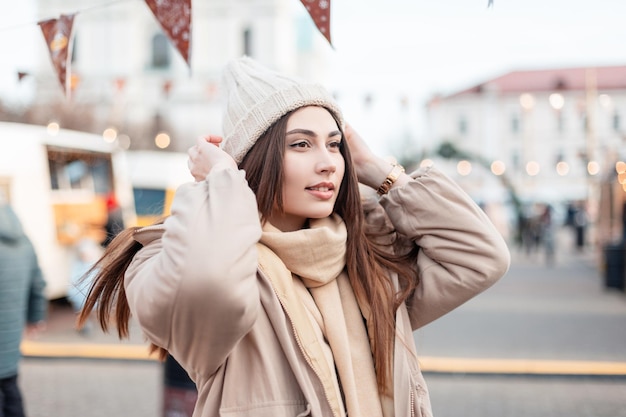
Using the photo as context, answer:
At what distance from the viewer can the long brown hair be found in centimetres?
192

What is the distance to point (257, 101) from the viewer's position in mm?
1973

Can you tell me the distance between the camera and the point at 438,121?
7112 centimetres

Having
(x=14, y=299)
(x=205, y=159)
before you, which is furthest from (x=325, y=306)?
(x=14, y=299)

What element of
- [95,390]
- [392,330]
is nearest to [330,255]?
[392,330]

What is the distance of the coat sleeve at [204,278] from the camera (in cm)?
153

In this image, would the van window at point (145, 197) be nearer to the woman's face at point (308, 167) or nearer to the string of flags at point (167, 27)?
the string of flags at point (167, 27)

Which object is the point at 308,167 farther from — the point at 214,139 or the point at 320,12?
the point at 320,12

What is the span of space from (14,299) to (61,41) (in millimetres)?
1670

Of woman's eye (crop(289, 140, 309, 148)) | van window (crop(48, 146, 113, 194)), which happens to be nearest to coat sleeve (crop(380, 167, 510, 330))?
woman's eye (crop(289, 140, 309, 148))

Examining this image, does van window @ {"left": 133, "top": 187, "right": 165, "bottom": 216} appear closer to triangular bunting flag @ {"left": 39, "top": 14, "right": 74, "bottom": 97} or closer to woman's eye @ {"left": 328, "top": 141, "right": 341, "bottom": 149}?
triangular bunting flag @ {"left": 39, "top": 14, "right": 74, "bottom": 97}

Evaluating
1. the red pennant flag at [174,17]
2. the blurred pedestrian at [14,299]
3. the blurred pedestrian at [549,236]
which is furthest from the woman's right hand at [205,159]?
the blurred pedestrian at [549,236]

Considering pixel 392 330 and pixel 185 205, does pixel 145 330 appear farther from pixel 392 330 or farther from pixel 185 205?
pixel 392 330

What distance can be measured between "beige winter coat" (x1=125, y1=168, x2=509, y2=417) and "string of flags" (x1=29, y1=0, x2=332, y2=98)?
105 centimetres

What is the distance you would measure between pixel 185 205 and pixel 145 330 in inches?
12.2
